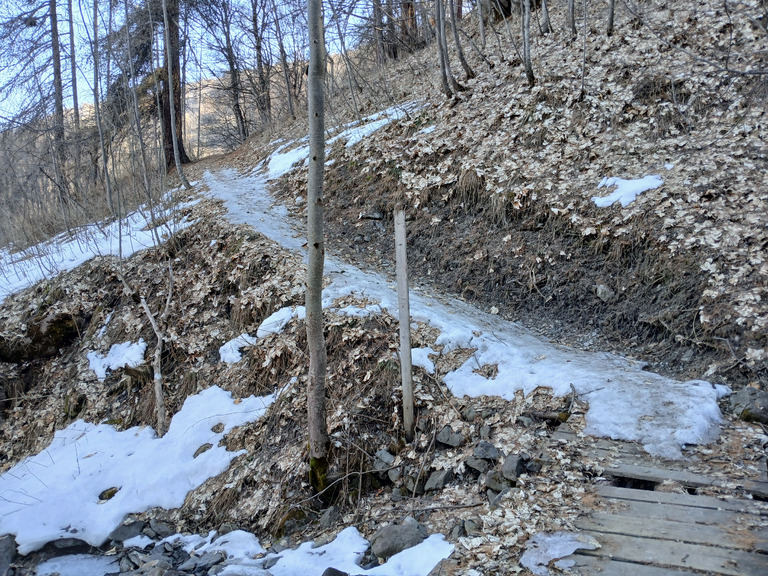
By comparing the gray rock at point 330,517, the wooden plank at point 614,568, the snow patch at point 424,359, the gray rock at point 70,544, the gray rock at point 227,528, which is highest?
the snow patch at point 424,359

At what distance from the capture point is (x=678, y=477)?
3.24m

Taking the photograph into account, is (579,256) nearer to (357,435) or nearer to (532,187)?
(532,187)

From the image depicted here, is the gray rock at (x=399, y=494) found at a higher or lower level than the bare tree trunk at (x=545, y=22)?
lower

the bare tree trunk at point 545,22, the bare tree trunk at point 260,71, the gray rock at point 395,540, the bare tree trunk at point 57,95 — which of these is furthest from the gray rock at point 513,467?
the bare tree trunk at point 260,71

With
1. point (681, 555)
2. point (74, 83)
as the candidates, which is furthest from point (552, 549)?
point (74, 83)

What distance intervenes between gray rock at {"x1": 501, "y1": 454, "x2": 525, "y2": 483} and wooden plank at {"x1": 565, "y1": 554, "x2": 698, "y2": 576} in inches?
37.7

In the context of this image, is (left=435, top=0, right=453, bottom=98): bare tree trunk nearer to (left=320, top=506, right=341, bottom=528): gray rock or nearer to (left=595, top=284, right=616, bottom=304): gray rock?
(left=595, top=284, right=616, bottom=304): gray rock

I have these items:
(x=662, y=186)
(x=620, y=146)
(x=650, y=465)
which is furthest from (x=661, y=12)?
(x=650, y=465)

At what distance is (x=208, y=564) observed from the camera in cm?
399

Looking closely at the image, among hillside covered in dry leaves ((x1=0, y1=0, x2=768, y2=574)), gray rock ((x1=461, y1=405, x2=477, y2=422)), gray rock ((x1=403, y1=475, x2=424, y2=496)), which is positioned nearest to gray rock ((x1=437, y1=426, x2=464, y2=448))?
hillside covered in dry leaves ((x1=0, y1=0, x2=768, y2=574))

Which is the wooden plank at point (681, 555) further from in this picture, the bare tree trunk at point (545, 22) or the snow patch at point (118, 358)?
the bare tree trunk at point (545, 22)

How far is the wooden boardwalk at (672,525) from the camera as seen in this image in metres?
2.46

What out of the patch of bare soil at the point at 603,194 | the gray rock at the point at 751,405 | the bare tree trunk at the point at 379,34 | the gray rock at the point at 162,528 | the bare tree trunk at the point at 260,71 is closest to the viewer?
the gray rock at the point at 751,405

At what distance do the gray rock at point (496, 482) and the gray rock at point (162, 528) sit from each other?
3.25 meters
